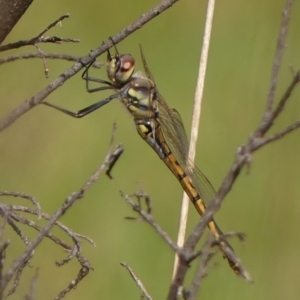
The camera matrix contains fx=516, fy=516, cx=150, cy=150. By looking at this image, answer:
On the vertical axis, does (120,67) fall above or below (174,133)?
above

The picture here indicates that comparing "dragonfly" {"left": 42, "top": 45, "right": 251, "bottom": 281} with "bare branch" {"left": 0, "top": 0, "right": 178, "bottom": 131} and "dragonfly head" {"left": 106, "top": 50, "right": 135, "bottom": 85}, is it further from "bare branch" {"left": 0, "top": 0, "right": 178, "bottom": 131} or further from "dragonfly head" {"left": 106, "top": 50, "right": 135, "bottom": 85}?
"bare branch" {"left": 0, "top": 0, "right": 178, "bottom": 131}

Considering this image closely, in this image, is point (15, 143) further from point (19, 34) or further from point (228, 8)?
point (228, 8)

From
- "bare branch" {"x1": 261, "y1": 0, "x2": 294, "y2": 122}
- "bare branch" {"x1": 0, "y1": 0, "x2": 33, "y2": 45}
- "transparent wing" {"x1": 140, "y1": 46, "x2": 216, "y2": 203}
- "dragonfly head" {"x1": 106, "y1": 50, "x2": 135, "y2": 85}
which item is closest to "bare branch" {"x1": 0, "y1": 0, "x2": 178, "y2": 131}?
"bare branch" {"x1": 0, "y1": 0, "x2": 33, "y2": 45}

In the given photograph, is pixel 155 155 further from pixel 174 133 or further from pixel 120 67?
pixel 120 67

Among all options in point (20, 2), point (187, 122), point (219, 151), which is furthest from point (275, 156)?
point (20, 2)

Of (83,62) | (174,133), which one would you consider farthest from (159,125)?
(83,62)

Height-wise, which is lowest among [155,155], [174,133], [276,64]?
[276,64]

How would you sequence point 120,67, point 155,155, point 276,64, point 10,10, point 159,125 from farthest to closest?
1. point 155,155
2. point 159,125
3. point 120,67
4. point 10,10
5. point 276,64
